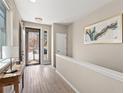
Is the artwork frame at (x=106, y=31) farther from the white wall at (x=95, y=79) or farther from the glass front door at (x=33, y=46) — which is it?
the glass front door at (x=33, y=46)

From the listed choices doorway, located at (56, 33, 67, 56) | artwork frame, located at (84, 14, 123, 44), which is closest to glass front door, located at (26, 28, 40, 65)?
doorway, located at (56, 33, 67, 56)

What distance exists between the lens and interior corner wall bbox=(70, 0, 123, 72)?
3.02m

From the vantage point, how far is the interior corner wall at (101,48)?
9.92 ft

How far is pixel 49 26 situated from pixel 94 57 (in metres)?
4.01

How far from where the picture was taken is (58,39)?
6270mm

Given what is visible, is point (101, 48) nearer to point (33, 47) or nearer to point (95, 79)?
point (95, 79)

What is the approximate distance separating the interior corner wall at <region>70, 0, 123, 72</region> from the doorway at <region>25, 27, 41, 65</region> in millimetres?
2616

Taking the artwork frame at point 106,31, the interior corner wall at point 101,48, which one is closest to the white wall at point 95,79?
the interior corner wall at point 101,48

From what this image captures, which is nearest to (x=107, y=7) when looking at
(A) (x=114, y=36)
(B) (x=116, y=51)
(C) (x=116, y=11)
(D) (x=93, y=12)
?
(C) (x=116, y=11)

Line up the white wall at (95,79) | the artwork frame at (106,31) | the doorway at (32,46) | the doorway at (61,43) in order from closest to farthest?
the white wall at (95,79) < the artwork frame at (106,31) < the doorway at (61,43) < the doorway at (32,46)

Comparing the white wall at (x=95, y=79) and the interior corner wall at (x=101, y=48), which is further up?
the interior corner wall at (x=101, y=48)

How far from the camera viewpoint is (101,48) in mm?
3709

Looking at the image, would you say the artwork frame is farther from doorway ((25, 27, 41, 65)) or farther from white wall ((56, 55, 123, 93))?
doorway ((25, 27, 41, 65))

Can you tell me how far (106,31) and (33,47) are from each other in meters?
4.67
